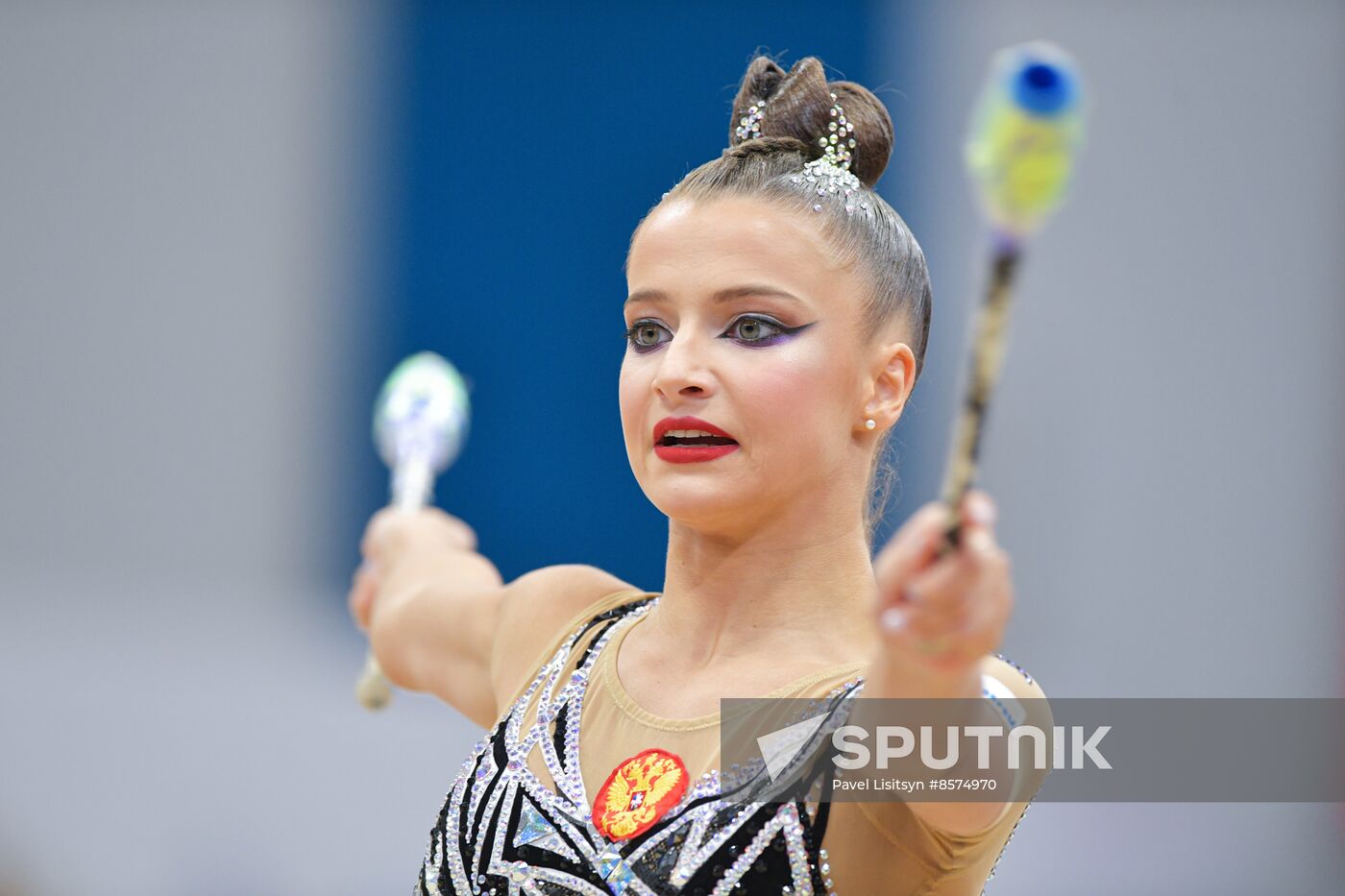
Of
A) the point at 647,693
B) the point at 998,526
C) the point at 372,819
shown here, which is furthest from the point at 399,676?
the point at 998,526

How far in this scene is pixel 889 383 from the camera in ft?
4.19

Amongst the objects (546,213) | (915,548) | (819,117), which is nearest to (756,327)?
(819,117)

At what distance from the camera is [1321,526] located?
3.14 m

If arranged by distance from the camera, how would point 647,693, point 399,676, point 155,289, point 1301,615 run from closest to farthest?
point 647,693
point 399,676
point 1301,615
point 155,289

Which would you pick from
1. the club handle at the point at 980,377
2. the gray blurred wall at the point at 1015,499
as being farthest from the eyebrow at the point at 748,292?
the gray blurred wall at the point at 1015,499

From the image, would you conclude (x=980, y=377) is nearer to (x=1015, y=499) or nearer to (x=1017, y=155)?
(x=1017, y=155)

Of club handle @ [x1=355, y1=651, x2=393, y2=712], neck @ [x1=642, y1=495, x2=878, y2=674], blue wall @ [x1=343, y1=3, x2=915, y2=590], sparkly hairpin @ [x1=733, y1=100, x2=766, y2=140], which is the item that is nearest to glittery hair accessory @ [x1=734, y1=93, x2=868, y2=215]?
sparkly hairpin @ [x1=733, y1=100, x2=766, y2=140]

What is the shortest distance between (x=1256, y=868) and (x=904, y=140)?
1661mm

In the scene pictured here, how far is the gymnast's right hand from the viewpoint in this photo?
5.83ft

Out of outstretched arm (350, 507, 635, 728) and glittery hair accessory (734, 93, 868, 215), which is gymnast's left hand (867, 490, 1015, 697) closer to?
glittery hair accessory (734, 93, 868, 215)

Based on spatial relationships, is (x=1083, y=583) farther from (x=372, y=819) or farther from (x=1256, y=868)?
(x=372, y=819)

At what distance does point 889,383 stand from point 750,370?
148 mm

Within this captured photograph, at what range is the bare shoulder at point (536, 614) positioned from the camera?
4.69 feet

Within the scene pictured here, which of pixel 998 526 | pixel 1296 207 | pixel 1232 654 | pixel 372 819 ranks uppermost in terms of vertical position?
pixel 1296 207
